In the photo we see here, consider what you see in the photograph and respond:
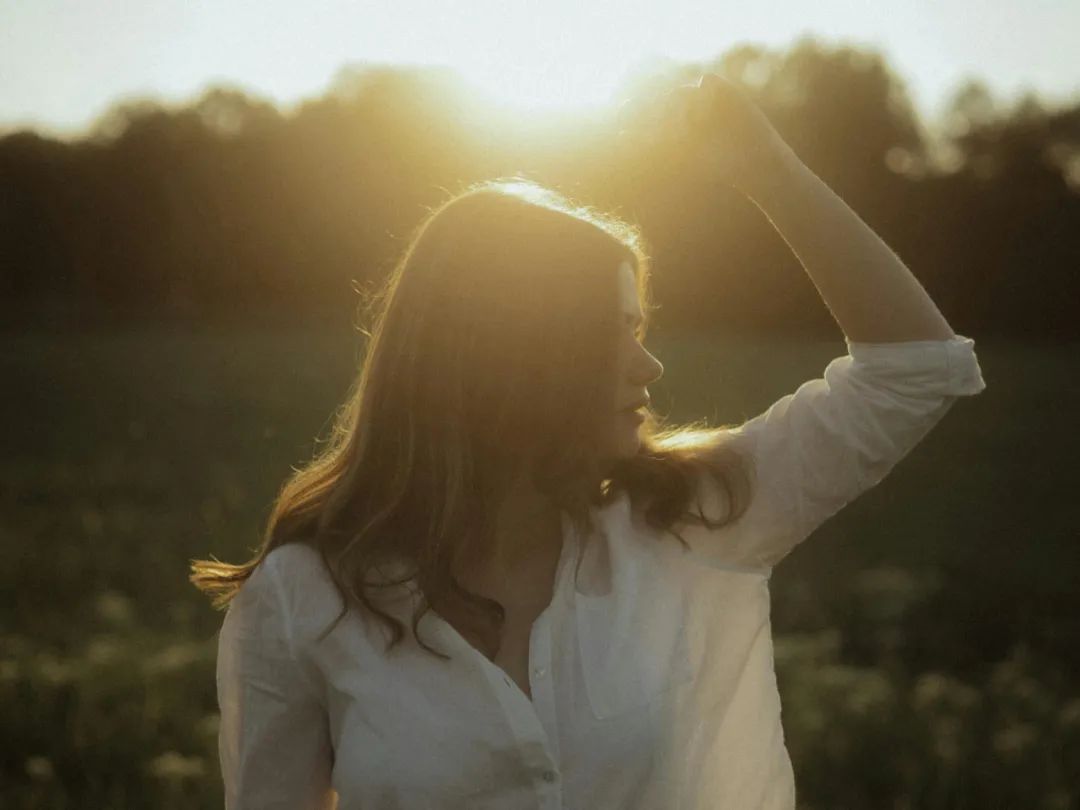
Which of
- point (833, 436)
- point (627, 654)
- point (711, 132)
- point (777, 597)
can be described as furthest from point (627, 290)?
point (777, 597)

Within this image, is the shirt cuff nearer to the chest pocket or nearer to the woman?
the woman

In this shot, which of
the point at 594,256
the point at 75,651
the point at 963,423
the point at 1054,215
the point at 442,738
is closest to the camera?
the point at 442,738

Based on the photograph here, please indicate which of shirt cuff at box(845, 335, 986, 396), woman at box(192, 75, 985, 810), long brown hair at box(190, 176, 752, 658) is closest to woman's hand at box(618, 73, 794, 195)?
woman at box(192, 75, 985, 810)

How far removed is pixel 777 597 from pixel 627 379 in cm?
749

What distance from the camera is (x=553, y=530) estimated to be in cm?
214

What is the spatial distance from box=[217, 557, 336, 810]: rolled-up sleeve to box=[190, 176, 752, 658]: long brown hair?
75 millimetres

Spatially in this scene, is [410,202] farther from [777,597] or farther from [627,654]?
[627,654]

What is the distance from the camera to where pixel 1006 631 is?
8703 mm

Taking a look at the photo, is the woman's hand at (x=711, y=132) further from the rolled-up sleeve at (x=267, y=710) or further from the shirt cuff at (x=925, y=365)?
the rolled-up sleeve at (x=267, y=710)

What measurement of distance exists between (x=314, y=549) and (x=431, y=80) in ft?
123

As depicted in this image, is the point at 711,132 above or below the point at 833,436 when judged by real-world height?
above

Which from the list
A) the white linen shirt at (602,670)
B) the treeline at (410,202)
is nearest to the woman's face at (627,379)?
the white linen shirt at (602,670)

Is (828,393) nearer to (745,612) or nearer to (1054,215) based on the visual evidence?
(745,612)

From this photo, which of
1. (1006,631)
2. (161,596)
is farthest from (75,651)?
(1006,631)
